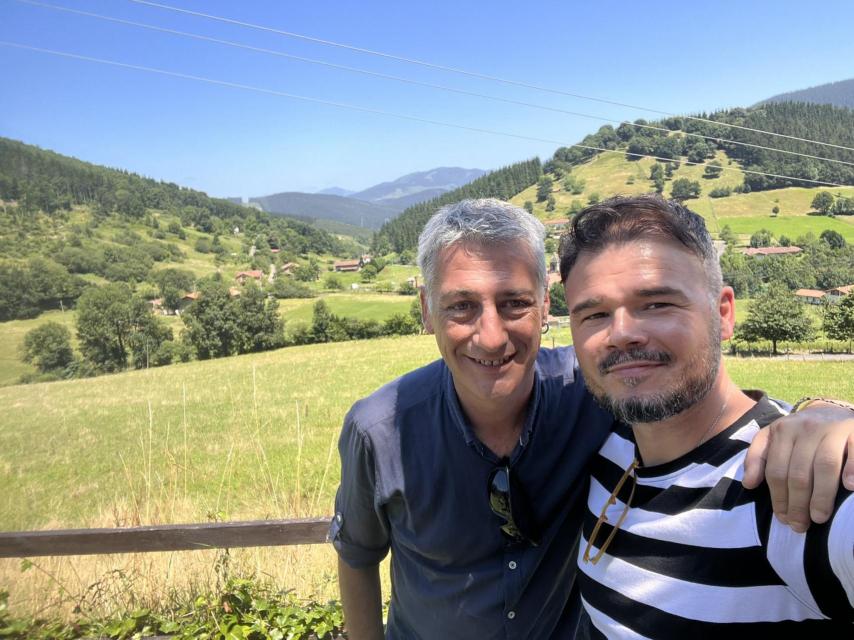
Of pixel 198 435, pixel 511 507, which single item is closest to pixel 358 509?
pixel 511 507

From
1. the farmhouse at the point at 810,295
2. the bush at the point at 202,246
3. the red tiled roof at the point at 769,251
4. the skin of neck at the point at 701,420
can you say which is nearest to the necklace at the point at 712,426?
the skin of neck at the point at 701,420

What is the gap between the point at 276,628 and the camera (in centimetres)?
271

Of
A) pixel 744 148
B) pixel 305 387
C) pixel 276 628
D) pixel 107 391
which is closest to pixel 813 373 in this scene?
pixel 305 387

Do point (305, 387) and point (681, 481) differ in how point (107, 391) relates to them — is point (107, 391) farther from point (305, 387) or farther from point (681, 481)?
point (681, 481)

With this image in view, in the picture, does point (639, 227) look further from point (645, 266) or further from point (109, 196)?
point (109, 196)

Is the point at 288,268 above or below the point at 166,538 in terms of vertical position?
above

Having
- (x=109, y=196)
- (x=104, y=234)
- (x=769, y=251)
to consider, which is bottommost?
(x=769, y=251)

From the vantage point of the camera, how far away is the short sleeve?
61.8 inches

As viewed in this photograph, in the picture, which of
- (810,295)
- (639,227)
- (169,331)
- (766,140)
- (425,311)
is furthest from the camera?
Result: (766,140)

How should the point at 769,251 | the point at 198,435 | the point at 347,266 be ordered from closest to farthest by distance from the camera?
the point at 198,435 < the point at 769,251 < the point at 347,266

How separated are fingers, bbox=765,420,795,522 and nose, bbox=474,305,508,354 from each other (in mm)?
698

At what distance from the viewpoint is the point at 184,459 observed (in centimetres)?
452

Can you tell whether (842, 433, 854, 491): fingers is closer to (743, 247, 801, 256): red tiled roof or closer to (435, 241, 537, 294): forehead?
(435, 241, 537, 294): forehead

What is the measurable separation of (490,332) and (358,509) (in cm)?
73
